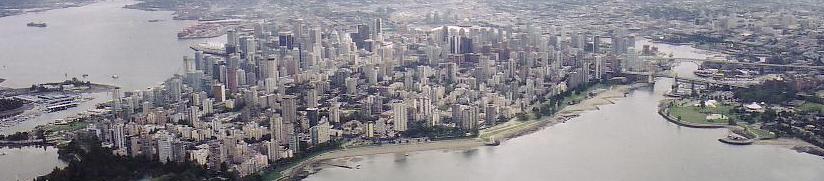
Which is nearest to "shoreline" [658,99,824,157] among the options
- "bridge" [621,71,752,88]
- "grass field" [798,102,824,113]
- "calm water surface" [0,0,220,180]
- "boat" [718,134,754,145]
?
"boat" [718,134,754,145]

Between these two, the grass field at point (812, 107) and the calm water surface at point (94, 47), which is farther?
the calm water surface at point (94, 47)

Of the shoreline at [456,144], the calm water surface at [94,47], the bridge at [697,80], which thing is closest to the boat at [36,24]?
the calm water surface at [94,47]

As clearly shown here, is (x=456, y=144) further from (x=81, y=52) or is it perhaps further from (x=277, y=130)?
(x=81, y=52)

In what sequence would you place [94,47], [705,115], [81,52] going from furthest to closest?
[94,47], [81,52], [705,115]

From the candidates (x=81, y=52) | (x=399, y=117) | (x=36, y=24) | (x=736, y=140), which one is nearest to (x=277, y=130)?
(x=399, y=117)

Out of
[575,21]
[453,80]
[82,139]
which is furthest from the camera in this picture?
[575,21]

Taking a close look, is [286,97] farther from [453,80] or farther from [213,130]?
[453,80]

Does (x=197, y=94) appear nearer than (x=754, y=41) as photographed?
Yes

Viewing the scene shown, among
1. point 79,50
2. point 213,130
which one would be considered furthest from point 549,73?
point 79,50

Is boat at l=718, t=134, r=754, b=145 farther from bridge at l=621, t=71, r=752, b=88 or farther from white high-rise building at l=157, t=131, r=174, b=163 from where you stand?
white high-rise building at l=157, t=131, r=174, b=163

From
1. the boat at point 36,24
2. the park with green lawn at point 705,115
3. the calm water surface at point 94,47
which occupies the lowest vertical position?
the park with green lawn at point 705,115

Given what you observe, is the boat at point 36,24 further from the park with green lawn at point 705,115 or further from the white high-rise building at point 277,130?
the park with green lawn at point 705,115
